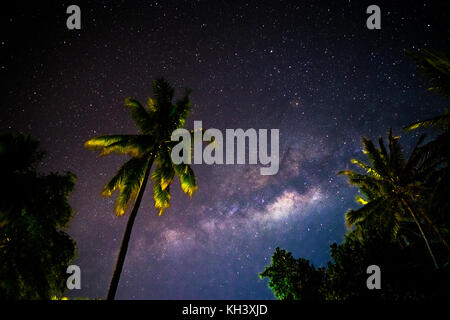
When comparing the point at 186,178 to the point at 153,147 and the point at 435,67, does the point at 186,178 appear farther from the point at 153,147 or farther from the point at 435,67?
the point at 435,67

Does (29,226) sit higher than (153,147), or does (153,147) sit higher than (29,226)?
(153,147)

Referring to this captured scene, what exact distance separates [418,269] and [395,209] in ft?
11.6

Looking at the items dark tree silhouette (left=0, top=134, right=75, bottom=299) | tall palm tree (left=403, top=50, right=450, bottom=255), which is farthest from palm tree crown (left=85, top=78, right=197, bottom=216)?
tall palm tree (left=403, top=50, right=450, bottom=255)

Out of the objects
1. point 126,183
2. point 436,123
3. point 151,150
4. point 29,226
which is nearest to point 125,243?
point 126,183

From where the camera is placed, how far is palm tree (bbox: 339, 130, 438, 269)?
13109 mm

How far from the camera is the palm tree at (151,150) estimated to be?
10836 millimetres

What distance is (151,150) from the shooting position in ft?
39.8

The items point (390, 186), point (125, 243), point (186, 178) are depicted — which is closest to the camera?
point (125, 243)

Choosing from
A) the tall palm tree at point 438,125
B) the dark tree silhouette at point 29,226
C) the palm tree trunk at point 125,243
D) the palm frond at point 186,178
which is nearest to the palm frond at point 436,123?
the tall palm tree at point 438,125

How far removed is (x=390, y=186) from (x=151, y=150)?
14434 mm

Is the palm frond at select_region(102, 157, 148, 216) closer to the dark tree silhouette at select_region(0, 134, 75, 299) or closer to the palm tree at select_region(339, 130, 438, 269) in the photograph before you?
the dark tree silhouette at select_region(0, 134, 75, 299)

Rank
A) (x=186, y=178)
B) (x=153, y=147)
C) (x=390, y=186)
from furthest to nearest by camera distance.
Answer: (x=390, y=186) < (x=186, y=178) < (x=153, y=147)

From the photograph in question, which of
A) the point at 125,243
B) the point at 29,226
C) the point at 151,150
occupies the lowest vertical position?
the point at 125,243
